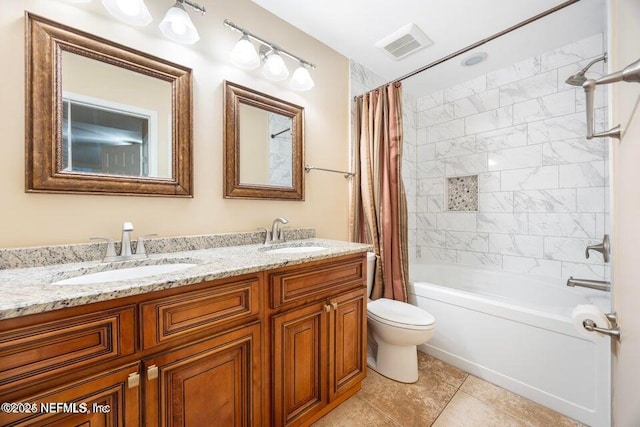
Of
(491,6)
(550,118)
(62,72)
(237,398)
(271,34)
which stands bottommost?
(237,398)

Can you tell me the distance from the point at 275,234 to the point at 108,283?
0.96 metres

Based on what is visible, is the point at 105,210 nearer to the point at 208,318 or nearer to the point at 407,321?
the point at 208,318

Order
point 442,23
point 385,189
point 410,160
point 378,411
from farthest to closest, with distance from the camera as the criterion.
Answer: point 410,160, point 385,189, point 442,23, point 378,411

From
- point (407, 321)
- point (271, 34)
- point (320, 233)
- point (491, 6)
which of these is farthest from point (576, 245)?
point (271, 34)

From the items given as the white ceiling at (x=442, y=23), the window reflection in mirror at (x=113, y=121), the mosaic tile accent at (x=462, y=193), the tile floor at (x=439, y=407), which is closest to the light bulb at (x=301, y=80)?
the white ceiling at (x=442, y=23)

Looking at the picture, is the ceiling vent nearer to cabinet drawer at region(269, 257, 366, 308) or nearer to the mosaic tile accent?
the mosaic tile accent

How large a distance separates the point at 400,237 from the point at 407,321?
2.03 ft

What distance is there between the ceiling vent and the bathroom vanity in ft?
5.43

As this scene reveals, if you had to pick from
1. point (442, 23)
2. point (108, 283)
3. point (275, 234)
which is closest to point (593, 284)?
point (275, 234)

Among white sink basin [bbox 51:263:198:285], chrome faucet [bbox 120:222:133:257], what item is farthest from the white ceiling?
white sink basin [bbox 51:263:198:285]

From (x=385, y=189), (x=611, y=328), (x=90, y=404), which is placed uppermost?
(x=385, y=189)

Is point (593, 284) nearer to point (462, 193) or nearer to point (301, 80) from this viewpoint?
point (462, 193)

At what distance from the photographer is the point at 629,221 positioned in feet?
1.95

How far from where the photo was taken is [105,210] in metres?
1.16
